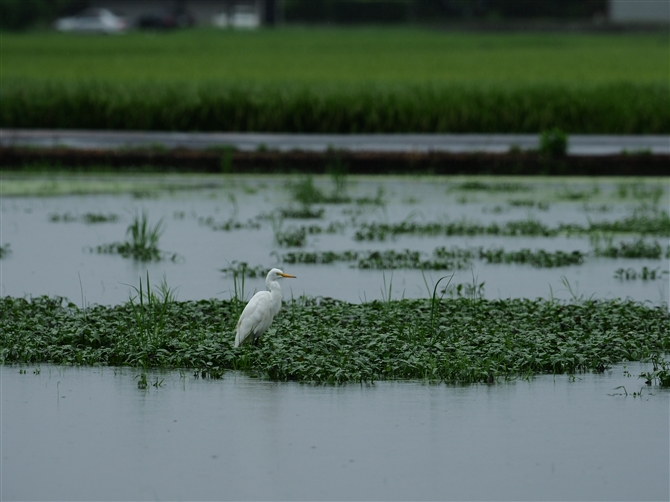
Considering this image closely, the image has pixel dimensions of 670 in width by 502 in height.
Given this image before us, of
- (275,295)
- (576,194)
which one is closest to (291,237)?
(275,295)

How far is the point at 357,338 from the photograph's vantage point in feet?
26.0

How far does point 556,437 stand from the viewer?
20.3 ft

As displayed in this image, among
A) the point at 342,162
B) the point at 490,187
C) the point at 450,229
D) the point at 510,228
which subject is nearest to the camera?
the point at 450,229

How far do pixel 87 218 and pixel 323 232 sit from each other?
9.57 feet

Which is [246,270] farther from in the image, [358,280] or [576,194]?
[576,194]

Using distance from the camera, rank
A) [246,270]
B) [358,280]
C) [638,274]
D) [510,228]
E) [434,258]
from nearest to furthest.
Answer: [358,280] → [246,270] → [638,274] → [434,258] → [510,228]

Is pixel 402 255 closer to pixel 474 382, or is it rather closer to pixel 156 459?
pixel 474 382

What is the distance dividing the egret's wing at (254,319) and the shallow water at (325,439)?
0.36 metres

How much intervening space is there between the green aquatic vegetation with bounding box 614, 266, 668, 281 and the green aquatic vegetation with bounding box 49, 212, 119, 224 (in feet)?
20.6

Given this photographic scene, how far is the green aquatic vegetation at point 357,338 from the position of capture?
737 cm

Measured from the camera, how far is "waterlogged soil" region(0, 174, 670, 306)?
10.5 meters

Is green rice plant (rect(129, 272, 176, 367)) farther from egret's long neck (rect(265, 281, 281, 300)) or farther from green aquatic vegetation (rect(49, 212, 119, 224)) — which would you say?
green aquatic vegetation (rect(49, 212, 119, 224))

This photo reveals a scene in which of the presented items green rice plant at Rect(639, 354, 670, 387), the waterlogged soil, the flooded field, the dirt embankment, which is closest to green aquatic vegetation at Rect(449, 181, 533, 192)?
the waterlogged soil

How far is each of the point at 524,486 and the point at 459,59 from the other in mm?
41345
